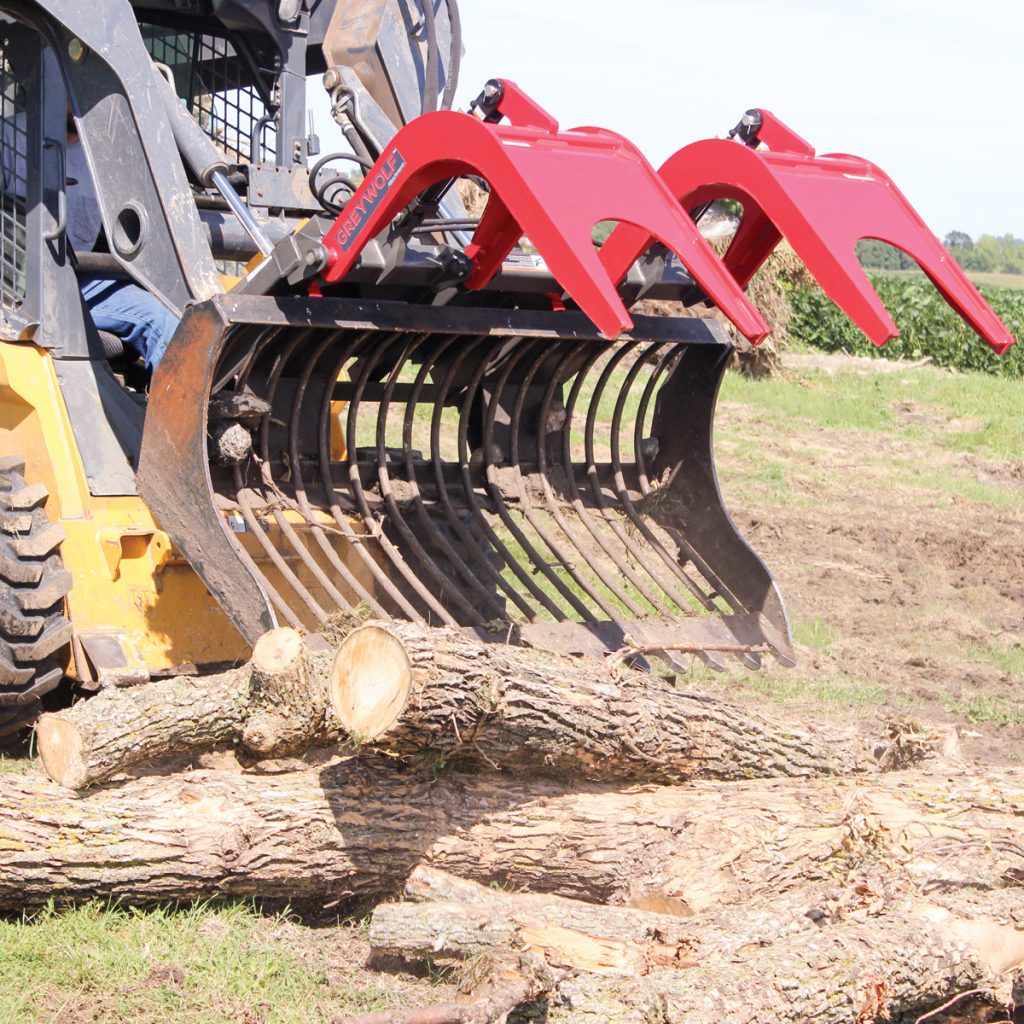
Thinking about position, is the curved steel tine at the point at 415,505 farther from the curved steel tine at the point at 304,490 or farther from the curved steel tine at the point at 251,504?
the curved steel tine at the point at 251,504

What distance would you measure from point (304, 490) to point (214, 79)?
1.95 meters

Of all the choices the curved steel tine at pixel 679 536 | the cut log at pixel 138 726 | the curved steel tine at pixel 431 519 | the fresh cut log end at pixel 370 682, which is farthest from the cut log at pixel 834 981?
the curved steel tine at pixel 431 519

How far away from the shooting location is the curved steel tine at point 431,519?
16.5 ft

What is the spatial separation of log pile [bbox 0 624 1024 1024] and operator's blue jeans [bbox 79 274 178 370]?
1.53 m

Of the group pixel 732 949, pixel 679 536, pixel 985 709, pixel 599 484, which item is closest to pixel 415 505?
pixel 599 484

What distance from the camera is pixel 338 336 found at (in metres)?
4.82

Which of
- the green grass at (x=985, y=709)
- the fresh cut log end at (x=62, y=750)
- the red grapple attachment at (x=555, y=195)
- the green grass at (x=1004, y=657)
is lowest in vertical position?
the green grass at (x=1004, y=657)

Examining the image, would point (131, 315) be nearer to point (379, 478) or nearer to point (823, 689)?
point (379, 478)

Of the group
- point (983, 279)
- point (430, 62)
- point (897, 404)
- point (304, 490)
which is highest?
point (430, 62)

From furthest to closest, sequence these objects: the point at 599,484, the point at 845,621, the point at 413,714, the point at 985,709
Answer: the point at 845,621, the point at 985,709, the point at 599,484, the point at 413,714

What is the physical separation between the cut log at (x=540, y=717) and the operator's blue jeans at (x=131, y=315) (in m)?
1.91

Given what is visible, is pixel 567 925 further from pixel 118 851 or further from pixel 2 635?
pixel 2 635

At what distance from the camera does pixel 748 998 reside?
3.09 meters

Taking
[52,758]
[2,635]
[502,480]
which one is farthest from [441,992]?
[502,480]
